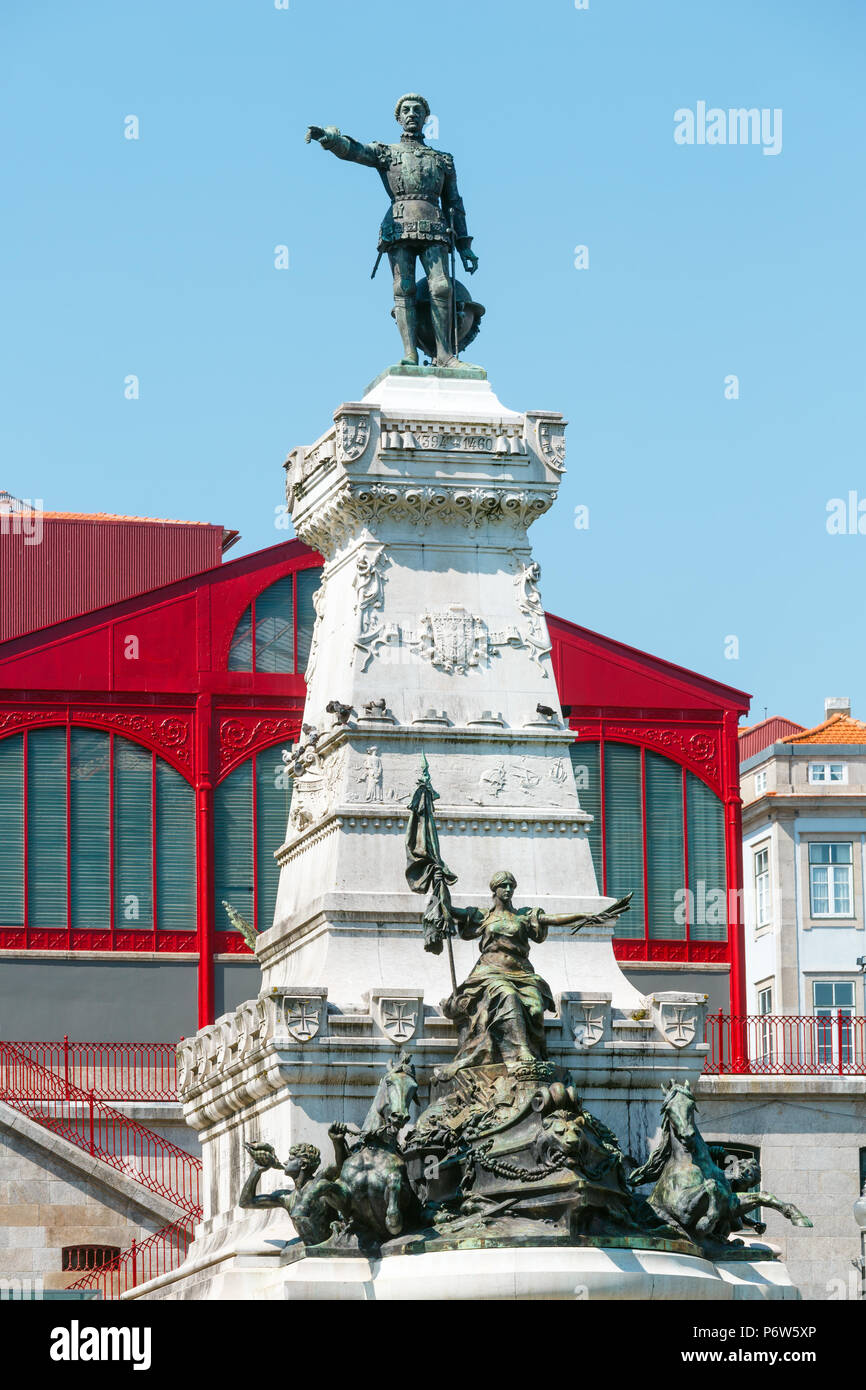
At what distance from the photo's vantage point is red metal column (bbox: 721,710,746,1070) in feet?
230

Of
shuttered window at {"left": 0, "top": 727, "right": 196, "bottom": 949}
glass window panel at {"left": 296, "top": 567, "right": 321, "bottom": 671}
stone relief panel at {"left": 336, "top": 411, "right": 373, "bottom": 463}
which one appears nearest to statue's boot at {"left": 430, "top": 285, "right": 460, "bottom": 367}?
stone relief panel at {"left": 336, "top": 411, "right": 373, "bottom": 463}

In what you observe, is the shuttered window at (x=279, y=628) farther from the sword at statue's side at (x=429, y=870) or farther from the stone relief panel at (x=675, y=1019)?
the stone relief panel at (x=675, y=1019)

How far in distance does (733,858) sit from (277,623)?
1094 cm

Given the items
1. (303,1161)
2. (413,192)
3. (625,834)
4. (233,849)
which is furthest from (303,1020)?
(625,834)

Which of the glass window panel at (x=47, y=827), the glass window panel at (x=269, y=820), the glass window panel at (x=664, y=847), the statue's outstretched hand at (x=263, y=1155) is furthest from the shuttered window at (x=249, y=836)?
the statue's outstretched hand at (x=263, y=1155)

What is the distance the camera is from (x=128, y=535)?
8238cm

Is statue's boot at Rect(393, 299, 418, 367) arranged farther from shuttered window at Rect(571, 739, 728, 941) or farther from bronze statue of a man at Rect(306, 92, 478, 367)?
shuttered window at Rect(571, 739, 728, 941)

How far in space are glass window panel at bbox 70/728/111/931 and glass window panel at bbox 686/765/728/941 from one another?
489 inches

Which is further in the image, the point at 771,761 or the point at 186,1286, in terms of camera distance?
the point at 771,761

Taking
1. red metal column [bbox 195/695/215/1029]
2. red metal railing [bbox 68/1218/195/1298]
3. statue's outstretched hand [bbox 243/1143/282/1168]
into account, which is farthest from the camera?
red metal column [bbox 195/695/215/1029]

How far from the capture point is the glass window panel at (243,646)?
70062mm
